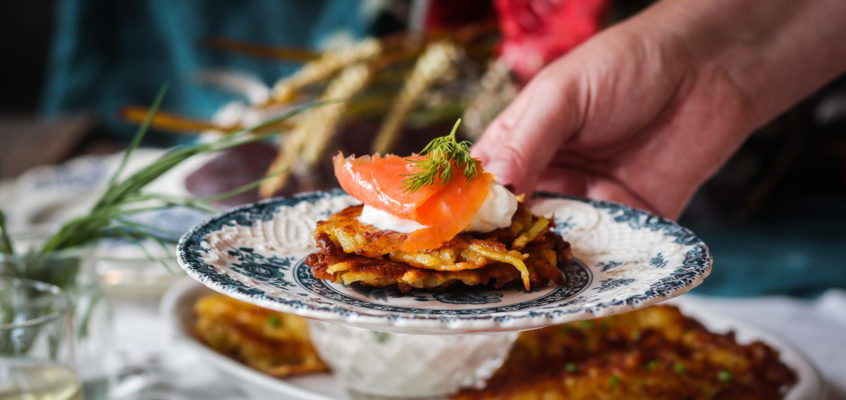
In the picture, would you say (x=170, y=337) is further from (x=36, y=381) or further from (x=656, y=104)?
(x=656, y=104)

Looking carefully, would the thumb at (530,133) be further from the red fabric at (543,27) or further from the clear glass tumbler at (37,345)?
the clear glass tumbler at (37,345)

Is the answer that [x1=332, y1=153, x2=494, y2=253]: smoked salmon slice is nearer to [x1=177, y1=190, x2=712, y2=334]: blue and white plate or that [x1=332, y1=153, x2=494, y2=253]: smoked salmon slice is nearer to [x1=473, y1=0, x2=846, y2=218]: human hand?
[x1=177, y1=190, x2=712, y2=334]: blue and white plate

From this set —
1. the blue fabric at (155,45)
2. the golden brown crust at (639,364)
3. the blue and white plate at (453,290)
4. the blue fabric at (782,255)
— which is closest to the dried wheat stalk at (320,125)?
the blue and white plate at (453,290)

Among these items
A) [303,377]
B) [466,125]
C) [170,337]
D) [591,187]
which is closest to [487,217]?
[303,377]

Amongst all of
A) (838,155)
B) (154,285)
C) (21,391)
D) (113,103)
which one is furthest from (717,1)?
(113,103)

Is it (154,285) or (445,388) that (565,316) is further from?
(154,285)

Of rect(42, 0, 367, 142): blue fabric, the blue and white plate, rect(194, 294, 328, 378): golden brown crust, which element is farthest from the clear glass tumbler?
rect(42, 0, 367, 142): blue fabric
